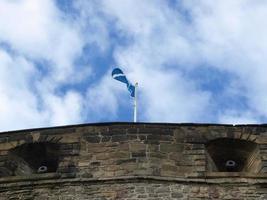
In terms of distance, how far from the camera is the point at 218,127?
38.2 feet

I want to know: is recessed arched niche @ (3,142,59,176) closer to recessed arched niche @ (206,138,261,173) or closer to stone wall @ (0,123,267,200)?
stone wall @ (0,123,267,200)

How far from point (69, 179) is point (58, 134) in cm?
89

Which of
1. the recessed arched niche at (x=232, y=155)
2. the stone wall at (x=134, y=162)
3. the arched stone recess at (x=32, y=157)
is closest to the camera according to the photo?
the stone wall at (x=134, y=162)

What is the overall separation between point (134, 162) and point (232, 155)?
61.1 inches

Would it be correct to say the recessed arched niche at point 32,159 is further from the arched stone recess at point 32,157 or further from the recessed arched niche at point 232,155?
the recessed arched niche at point 232,155

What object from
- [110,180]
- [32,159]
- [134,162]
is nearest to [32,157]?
[32,159]

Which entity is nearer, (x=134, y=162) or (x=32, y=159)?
(x=134, y=162)

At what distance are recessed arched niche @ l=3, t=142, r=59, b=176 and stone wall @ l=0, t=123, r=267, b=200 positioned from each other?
0.05 feet

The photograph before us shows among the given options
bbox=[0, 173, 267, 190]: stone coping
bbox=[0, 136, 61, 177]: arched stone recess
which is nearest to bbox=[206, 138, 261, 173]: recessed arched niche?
bbox=[0, 173, 267, 190]: stone coping

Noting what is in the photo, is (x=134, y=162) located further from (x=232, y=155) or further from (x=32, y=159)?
(x=32, y=159)

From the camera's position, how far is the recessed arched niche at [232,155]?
11484 millimetres

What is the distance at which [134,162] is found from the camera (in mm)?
11070

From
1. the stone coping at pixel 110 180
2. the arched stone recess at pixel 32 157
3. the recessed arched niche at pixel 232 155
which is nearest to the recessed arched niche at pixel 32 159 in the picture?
the arched stone recess at pixel 32 157

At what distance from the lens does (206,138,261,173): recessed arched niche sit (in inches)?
452
